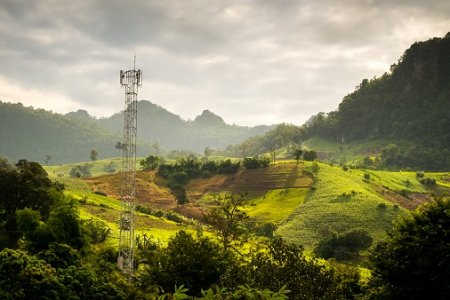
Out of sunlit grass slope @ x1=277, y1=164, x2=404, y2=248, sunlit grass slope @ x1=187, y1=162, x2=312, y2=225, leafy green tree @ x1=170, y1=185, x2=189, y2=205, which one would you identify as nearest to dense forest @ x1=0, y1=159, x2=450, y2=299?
sunlit grass slope @ x1=277, y1=164, x2=404, y2=248

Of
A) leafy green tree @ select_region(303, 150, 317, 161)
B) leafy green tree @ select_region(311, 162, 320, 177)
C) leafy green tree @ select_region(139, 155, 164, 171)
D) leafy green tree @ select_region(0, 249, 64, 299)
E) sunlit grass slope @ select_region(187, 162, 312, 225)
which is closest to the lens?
leafy green tree @ select_region(0, 249, 64, 299)

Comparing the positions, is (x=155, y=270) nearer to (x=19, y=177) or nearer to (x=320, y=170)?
(x=19, y=177)

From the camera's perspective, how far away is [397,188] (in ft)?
408

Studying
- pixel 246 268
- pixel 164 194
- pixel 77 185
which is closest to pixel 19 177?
pixel 246 268

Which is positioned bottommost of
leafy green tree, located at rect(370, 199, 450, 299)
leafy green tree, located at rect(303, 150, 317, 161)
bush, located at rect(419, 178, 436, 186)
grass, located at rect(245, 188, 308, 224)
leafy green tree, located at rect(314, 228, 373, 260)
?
leafy green tree, located at rect(314, 228, 373, 260)

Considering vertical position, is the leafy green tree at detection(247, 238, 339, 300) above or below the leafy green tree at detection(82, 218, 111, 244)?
above

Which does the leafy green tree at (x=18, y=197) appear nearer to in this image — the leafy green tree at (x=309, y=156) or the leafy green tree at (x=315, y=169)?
the leafy green tree at (x=315, y=169)

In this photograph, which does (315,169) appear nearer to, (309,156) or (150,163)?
(309,156)

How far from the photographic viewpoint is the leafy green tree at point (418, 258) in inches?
1057

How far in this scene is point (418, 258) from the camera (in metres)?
27.7

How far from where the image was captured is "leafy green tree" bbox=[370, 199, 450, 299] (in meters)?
26.8

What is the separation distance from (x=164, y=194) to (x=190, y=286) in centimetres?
8602

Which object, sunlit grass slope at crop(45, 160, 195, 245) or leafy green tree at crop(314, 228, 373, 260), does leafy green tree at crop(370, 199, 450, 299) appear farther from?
leafy green tree at crop(314, 228, 373, 260)

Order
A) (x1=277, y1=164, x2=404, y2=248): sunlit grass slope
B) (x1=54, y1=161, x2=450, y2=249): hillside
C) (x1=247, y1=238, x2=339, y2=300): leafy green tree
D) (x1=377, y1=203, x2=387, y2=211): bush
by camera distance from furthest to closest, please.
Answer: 1. (x1=377, y1=203, x2=387, y2=211): bush
2. (x1=54, y1=161, x2=450, y2=249): hillside
3. (x1=277, y1=164, x2=404, y2=248): sunlit grass slope
4. (x1=247, y1=238, x2=339, y2=300): leafy green tree
